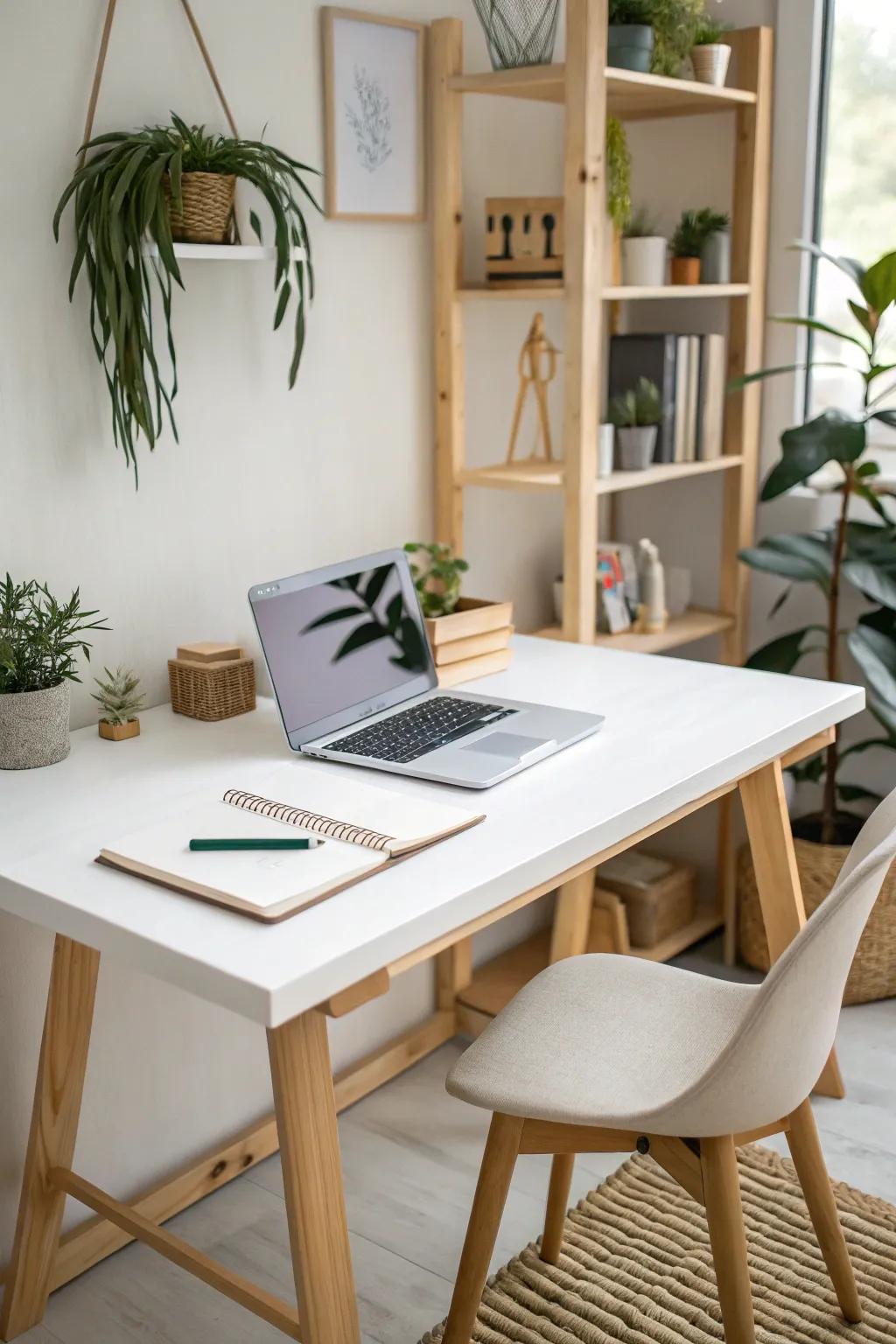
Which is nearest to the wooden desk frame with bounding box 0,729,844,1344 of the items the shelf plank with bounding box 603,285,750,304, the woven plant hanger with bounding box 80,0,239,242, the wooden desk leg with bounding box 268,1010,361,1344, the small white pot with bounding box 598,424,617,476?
the wooden desk leg with bounding box 268,1010,361,1344

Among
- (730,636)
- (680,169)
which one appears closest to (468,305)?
(680,169)

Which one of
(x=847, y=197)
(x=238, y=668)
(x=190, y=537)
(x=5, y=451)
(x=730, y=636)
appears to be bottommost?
(x=730, y=636)

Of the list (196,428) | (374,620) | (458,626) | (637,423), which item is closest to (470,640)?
(458,626)

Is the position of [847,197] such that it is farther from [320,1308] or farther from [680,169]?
[320,1308]

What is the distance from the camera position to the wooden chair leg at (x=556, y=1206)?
6.25ft

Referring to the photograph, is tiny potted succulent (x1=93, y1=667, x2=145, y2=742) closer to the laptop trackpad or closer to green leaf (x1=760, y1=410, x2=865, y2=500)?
the laptop trackpad

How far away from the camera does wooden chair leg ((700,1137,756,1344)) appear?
1.49 metres

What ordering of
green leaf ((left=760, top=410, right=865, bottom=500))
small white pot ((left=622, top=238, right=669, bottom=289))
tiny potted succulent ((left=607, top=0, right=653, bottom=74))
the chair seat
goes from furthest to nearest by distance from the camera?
small white pot ((left=622, top=238, right=669, bottom=289)), green leaf ((left=760, top=410, right=865, bottom=500)), tiny potted succulent ((left=607, top=0, right=653, bottom=74)), the chair seat

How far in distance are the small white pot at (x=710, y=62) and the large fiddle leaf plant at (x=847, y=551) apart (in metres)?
0.37

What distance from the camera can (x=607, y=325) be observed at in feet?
9.48

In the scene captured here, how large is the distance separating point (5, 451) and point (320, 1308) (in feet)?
3.70

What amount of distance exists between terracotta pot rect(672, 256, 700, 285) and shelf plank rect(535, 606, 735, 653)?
26.8 inches

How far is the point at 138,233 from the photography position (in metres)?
1.76

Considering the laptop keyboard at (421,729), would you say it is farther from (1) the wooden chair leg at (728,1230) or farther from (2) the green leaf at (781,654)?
(2) the green leaf at (781,654)
